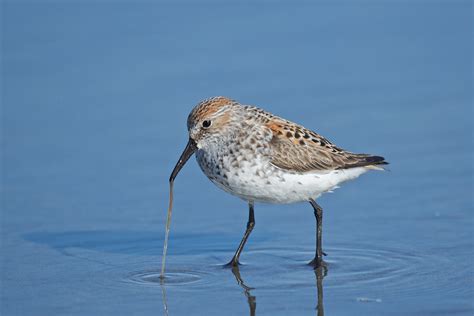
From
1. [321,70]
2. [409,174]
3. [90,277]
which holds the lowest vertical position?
[90,277]

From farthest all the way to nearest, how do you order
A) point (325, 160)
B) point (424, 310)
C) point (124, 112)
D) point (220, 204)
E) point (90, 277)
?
1. point (124, 112)
2. point (220, 204)
3. point (325, 160)
4. point (90, 277)
5. point (424, 310)

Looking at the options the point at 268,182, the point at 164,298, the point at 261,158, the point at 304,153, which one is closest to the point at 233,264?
the point at 268,182

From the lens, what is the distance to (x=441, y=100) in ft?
43.5

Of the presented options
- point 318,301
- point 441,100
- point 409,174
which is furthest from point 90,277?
point 441,100

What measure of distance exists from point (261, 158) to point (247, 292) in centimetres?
141

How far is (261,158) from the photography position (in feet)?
30.6

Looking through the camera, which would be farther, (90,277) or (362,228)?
(362,228)

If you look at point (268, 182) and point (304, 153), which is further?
point (304, 153)

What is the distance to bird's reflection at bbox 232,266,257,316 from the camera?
26.2ft

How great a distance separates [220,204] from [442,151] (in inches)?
108

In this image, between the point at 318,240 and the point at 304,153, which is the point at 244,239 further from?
the point at 304,153

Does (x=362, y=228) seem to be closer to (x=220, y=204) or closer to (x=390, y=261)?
(x=390, y=261)

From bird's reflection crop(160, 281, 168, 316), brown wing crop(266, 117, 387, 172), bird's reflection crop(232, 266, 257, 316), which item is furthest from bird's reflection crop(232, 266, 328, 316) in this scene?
brown wing crop(266, 117, 387, 172)

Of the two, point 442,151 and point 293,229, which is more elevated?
point 442,151
